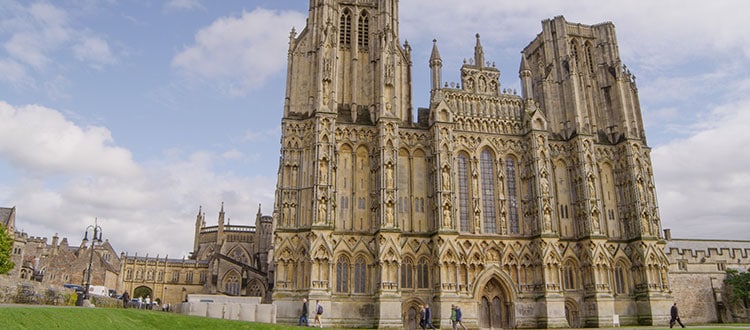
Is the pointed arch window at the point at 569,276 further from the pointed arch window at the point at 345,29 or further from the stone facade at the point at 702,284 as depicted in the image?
the pointed arch window at the point at 345,29

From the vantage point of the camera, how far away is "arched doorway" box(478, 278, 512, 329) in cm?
4044

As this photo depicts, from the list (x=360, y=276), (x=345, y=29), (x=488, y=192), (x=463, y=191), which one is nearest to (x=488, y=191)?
(x=488, y=192)

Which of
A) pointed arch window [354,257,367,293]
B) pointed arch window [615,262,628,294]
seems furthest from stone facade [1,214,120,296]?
pointed arch window [615,262,628,294]

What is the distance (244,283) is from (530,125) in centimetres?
4237

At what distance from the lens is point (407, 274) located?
1547 inches

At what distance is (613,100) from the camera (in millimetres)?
48375

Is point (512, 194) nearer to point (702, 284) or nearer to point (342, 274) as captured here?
point (342, 274)

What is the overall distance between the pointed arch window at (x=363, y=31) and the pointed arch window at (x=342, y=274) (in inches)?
718

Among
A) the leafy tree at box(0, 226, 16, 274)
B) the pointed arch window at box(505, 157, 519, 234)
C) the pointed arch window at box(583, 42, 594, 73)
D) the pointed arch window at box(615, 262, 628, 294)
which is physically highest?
the pointed arch window at box(583, 42, 594, 73)

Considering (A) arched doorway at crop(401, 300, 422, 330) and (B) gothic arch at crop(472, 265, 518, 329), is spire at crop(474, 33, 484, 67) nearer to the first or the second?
(B) gothic arch at crop(472, 265, 518, 329)

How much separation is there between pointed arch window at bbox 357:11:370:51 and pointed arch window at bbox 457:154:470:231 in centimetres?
1248

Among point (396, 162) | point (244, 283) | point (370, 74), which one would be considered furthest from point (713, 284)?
point (244, 283)

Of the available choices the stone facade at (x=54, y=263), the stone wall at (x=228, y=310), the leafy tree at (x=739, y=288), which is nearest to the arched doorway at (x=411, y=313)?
the stone wall at (x=228, y=310)

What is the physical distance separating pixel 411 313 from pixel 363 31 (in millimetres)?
23729
